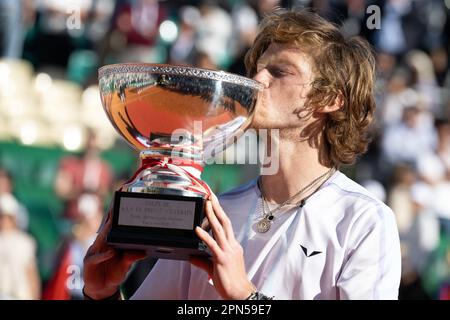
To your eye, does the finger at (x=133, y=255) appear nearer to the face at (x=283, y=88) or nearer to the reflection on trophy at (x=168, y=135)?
the reflection on trophy at (x=168, y=135)

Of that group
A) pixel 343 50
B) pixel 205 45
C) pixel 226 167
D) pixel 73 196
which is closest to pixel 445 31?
pixel 205 45

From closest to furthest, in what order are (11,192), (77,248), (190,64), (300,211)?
1. (300,211)
2. (77,248)
3. (11,192)
4. (190,64)

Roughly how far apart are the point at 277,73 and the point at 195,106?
33cm

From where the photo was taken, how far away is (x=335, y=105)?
94.5 inches

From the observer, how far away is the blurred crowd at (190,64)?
20.7 ft

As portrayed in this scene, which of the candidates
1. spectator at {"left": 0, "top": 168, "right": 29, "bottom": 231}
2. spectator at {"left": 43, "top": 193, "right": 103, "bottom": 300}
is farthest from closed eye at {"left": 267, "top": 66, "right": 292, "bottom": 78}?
spectator at {"left": 0, "top": 168, "right": 29, "bottom": 231}

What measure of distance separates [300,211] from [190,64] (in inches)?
191

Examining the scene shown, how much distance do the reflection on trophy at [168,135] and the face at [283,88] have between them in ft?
0.35

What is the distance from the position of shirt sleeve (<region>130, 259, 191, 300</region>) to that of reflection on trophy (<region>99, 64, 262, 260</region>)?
0.24 meters

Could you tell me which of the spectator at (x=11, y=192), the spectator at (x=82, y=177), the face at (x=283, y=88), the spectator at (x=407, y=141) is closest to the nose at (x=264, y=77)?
the face at (x=283, y=88)

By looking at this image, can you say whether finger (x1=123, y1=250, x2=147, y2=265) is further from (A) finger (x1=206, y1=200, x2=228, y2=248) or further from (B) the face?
(B) the face

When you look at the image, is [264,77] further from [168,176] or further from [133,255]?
[133,255]

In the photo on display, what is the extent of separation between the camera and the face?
2.30 meters

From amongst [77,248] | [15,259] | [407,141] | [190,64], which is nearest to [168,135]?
[77,248]
